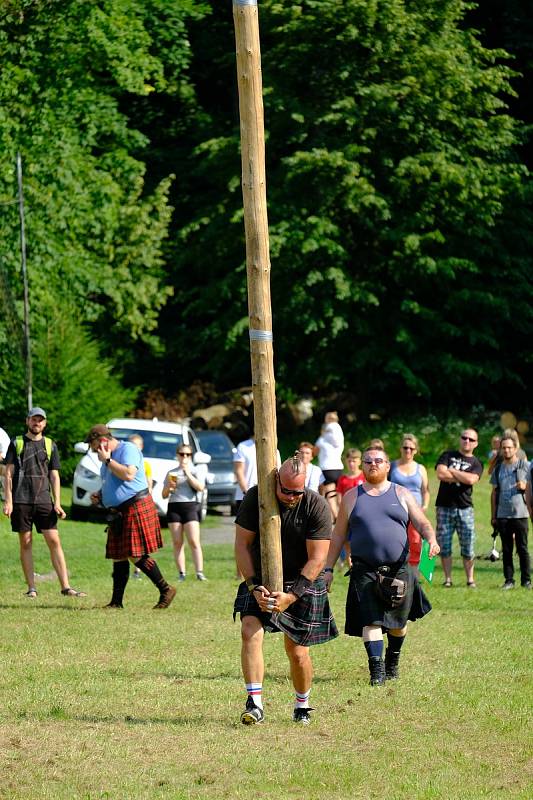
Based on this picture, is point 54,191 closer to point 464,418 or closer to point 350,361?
point 350,361

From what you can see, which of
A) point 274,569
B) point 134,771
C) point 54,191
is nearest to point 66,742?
point 134,771

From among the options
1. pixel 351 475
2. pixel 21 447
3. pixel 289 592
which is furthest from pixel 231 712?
pixel 351 475

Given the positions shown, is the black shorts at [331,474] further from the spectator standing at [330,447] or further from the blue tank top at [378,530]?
the blue tank top at [378,530]

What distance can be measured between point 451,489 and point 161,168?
1057 inches

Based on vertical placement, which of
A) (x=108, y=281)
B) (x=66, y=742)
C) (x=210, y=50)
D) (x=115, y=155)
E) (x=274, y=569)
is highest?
(x=210, y=50)

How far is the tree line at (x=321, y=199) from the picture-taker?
34.9 metres

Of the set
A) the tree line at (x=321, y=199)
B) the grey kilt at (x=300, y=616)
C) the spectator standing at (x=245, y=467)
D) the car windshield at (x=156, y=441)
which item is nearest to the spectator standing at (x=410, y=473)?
the spectator standing at (x=245, y=467)

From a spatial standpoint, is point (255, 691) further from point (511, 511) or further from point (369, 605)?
point (511, 511)

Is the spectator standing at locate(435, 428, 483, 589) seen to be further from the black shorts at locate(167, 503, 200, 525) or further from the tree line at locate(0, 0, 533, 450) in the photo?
the tree line at locate(0, 0, 533, 450)

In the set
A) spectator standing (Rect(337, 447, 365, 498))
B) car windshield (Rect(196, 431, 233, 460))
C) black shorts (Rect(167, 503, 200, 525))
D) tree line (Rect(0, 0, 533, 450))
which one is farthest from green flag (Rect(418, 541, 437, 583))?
tree line (Rect(0, 0, 533, 450))

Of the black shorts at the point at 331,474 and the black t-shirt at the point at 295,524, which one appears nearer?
the black t-shirt at the point at 295,524

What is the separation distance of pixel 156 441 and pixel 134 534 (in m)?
12.3

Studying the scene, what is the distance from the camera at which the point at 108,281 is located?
3569 cm

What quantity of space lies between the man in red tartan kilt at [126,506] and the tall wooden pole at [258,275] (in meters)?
Answer: 5.56
